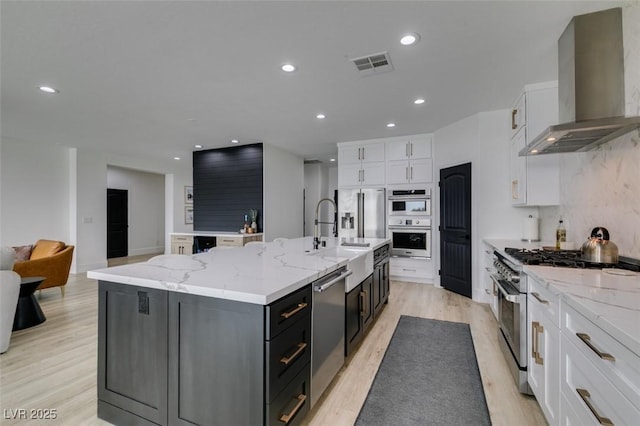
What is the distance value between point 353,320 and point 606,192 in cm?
225

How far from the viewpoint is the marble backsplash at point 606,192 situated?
186 centimetres

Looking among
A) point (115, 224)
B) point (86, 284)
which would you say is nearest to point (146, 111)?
point (86, 284)

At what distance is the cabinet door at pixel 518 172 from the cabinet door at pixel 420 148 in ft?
4.90

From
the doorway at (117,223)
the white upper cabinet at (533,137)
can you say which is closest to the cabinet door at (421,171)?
the white upper cabinet at (533,137)

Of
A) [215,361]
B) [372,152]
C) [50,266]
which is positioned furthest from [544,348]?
[50,266]

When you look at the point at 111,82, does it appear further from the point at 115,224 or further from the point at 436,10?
the point at 115,224

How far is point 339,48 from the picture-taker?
7.90 feet

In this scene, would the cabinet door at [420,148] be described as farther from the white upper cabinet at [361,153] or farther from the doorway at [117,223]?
the doorway at [117,223]

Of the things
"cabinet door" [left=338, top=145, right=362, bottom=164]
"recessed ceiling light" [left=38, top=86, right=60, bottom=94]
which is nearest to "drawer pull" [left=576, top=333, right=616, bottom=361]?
"cabinet door" [left=338, top=145, right=362, bottom=164]

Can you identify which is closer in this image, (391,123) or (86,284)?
(391,123)

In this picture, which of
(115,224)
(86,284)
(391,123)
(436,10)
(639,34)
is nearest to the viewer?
(639,34)

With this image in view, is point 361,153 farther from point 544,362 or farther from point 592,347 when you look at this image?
point 592,347

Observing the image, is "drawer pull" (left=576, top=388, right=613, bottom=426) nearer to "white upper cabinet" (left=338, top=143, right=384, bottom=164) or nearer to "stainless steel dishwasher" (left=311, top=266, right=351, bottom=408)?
"stainless steel dishwasher" (left=311, top=266, right=351, bottom=408)

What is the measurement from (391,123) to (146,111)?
3619mm
